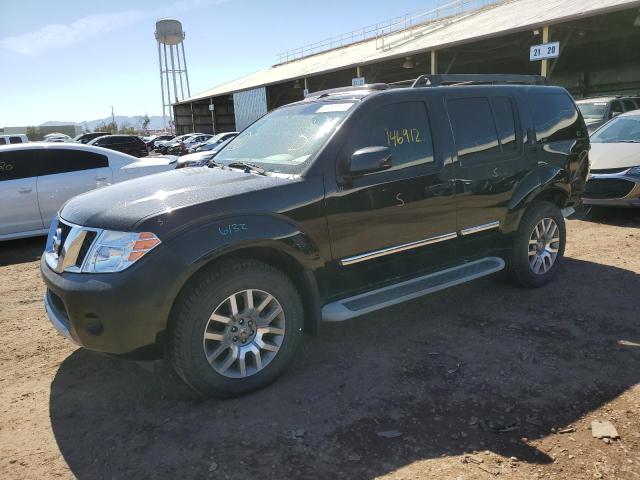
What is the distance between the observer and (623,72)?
27.8 meters

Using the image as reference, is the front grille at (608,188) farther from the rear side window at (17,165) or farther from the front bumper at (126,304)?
the rear side window at (17,165)

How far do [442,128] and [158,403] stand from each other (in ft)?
9.49

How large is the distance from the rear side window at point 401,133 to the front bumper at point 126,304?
5.29 ft

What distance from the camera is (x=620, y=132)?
28.5 ft

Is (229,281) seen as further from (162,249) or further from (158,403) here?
(158,403)

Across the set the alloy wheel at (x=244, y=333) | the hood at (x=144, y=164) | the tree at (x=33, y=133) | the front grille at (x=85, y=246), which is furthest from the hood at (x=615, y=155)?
the tree at (x=33, y=133)

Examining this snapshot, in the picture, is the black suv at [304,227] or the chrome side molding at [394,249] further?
the chrome side molding at [394,249]

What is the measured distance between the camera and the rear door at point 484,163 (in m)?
4.15

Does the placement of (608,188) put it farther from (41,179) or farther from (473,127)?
(41,179)

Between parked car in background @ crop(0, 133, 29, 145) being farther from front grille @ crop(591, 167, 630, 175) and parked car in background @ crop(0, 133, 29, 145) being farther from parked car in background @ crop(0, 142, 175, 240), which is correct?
front grille @ crop(591, 167, 630, 175)

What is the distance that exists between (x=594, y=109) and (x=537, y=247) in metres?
9.18

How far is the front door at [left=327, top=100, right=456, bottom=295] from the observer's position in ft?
11.5

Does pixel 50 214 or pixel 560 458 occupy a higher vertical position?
pixel 50 214

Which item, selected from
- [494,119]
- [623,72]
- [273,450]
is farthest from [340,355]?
[623,72]
